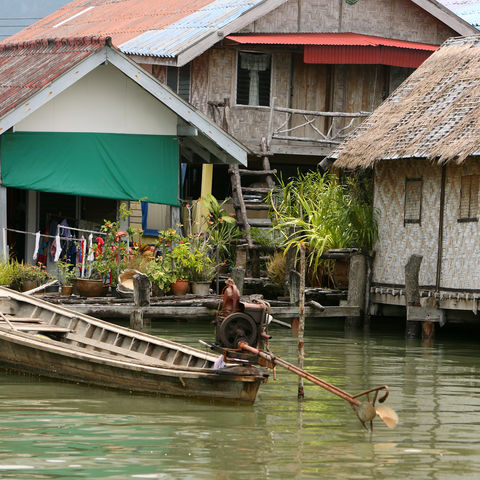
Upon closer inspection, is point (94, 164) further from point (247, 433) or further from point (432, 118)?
point (247, 433)

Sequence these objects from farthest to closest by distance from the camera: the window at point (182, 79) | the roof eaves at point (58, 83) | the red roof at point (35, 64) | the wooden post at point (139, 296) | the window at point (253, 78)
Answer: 1. the window at point (253, 78)
2. the window at point (182, 79)
3. the red roof at point (35, 64)
4. the roof eaves at point (58, 83)
5. the wooden post at point (139, 296)

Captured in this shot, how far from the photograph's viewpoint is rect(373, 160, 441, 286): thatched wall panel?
20.5 metres

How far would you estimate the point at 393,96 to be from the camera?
2295cm

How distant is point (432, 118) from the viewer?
20.8 m

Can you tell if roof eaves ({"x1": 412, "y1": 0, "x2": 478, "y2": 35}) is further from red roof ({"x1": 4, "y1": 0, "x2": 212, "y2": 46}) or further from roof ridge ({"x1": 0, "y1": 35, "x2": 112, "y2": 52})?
roof ridge ({"x1": 0, "y1": 35, "x2": 112, "y2": 52})

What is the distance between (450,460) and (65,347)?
5550 millimetres

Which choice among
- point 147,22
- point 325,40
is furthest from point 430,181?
point 147,22

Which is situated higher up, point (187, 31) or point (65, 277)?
point (187, 31)

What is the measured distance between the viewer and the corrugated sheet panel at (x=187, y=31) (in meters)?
26.9

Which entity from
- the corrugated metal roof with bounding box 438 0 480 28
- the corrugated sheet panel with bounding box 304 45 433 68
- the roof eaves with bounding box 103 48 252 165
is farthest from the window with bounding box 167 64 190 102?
the corrugated metal roof with bounding box 438 0 480 28

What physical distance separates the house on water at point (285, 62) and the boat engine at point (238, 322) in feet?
44.0

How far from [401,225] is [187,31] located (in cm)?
930

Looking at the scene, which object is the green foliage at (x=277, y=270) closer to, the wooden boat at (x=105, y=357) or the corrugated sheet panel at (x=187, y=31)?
the corrugated sheet panel at (x=187, y=31)

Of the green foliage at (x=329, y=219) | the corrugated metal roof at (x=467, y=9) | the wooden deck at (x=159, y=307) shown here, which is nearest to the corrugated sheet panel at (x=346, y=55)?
the green foliage at (x=329, y=219)
